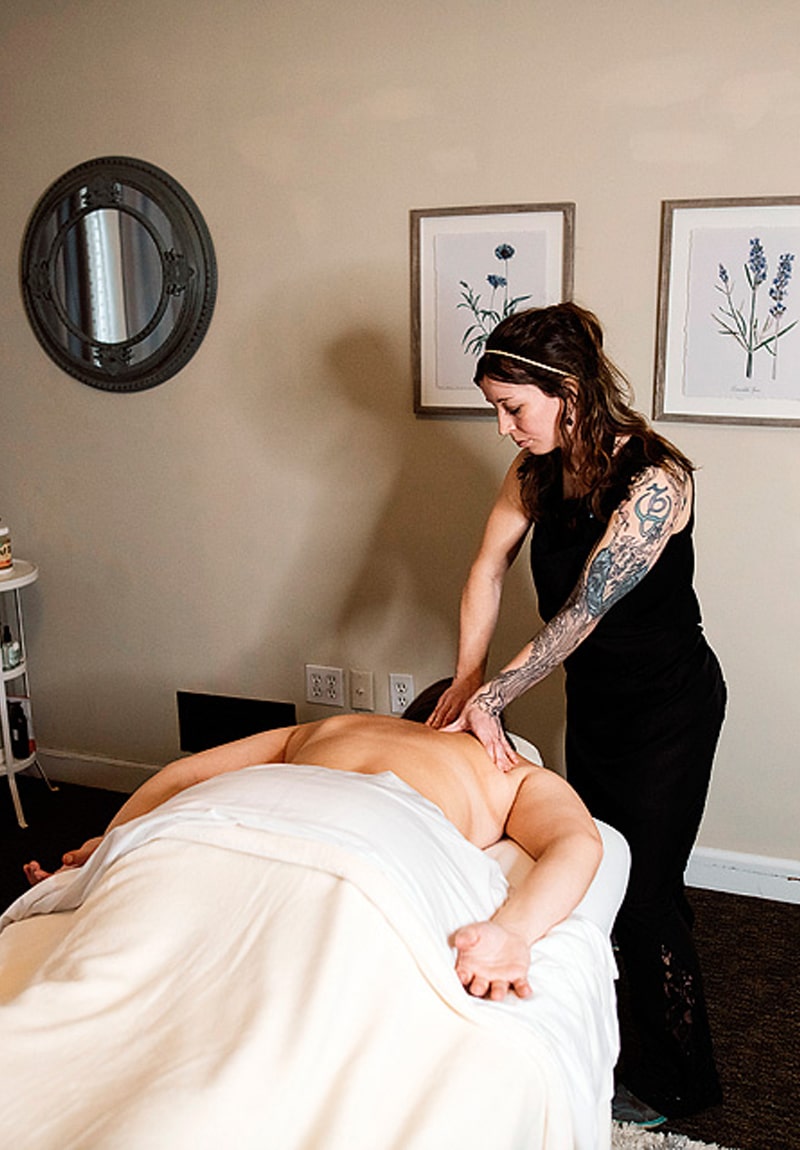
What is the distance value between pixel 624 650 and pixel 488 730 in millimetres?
303

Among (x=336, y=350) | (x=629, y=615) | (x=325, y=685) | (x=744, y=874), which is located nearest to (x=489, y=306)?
(x=336, y=350)

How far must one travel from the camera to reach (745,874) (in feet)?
8.78

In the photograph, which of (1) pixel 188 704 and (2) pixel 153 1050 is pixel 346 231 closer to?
(1) pixel 188 704

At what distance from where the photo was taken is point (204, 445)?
2969mm

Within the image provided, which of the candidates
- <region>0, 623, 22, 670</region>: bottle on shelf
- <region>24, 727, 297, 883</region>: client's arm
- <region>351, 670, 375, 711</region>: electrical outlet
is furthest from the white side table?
<region>24, 727, 297, 883</region>: client's arm

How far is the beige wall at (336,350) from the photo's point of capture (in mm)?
2424

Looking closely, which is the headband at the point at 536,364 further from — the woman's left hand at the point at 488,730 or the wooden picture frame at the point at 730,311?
the wooden picture frame at the point at 730,311

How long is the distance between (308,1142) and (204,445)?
6.93 ft

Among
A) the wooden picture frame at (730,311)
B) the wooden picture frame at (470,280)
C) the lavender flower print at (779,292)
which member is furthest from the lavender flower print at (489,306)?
the lavender flower print at (779,292)

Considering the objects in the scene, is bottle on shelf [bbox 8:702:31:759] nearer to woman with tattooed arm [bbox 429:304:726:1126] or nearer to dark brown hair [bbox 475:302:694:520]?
woman with tattooed arm [bbox 429:304:726:1126]

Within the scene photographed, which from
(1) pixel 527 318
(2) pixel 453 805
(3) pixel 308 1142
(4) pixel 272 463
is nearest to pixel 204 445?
(4) pixel 272 463

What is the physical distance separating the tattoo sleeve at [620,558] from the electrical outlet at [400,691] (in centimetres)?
99

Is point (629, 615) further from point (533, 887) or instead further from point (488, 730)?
point (533, 887)

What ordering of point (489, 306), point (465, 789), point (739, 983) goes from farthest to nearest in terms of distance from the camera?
point (489, 306), point (739, 983), point (465, 789)
